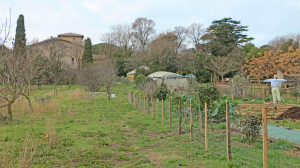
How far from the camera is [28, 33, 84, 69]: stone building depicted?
35.1m

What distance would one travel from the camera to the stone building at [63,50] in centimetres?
3509

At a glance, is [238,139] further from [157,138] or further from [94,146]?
[94,146]

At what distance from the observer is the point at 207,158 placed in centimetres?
473

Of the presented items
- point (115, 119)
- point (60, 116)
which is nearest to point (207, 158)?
point (115, 119)

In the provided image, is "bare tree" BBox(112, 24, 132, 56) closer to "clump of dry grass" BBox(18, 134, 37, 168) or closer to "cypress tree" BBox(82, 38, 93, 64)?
"cypress tree" BBox(82, 38, 93, 64)

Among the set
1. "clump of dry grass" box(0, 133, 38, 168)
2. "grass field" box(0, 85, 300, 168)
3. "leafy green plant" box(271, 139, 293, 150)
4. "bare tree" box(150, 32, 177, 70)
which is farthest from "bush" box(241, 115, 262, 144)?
"bare tree" box(150, 32, 177, 70)

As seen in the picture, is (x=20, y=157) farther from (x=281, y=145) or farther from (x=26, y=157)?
(x=281, y=145)

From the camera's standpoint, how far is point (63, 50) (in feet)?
128

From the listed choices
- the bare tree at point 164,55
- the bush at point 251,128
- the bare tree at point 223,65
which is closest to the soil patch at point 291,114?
the bush at point 251,128

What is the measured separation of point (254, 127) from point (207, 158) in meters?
1.60

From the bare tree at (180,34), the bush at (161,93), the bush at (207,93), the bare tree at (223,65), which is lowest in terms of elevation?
the bush at (161,93)

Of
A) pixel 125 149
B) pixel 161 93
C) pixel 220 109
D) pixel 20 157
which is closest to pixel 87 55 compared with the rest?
pixel 161 93

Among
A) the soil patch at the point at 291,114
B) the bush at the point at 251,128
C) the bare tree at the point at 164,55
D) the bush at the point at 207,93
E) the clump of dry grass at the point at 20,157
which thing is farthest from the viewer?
the bare tree at the point at 164,55

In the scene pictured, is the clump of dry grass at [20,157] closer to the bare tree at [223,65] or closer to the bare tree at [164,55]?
the bare tree at [223,65]
